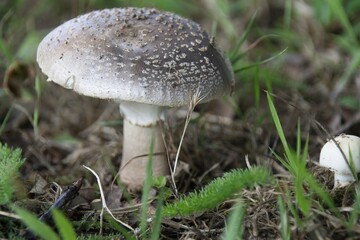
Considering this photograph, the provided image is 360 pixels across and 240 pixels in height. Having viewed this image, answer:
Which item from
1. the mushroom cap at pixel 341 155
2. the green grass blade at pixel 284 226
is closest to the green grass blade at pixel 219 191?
the green grass blade at pixel 284 226

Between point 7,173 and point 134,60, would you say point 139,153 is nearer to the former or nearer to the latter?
point 134,60

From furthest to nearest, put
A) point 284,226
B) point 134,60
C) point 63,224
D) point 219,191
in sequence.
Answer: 1. point 134,60
2. point 219,191
3. point 284,226
4. point 63,224

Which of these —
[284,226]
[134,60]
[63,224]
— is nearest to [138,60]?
[134,60]

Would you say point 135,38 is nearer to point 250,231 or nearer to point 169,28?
point 169,28

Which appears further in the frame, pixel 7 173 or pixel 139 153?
pixel 139 153

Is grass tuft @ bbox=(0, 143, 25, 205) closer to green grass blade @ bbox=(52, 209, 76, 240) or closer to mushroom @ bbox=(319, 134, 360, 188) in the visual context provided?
green grass blade @ bbox=(52, 209, 76, 240)

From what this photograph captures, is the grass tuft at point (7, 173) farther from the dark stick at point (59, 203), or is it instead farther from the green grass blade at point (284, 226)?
the green grass blade at point (284, 226)
